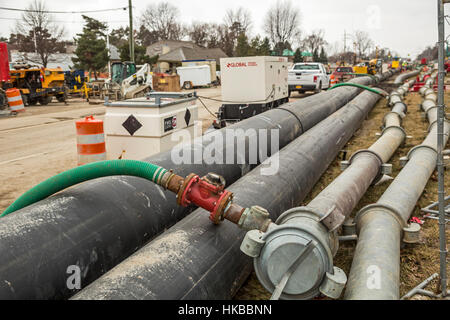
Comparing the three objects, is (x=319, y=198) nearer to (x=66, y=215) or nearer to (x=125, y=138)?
(x=66, y=215)

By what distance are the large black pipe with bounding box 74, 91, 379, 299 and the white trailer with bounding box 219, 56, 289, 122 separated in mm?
5925

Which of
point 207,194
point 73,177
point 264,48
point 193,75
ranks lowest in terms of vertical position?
point 207,194

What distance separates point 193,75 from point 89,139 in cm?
2925

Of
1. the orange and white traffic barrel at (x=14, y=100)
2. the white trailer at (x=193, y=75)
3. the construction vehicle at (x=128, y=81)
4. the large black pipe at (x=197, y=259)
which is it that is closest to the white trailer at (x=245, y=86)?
the large black pipe at (x=197, y=259)

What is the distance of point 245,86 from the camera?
1038cm

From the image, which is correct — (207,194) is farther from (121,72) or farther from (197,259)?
(121,72)

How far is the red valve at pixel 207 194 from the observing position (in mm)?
2855

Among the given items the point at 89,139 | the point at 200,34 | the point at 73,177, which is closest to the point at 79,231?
the point at 73,177

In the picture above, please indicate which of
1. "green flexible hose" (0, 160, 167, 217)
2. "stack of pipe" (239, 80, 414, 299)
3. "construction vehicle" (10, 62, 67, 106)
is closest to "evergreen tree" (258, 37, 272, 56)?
"construction vehicle" (10, 62, 67, 106)

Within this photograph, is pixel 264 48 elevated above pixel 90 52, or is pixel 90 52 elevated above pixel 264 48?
pixel 264 48

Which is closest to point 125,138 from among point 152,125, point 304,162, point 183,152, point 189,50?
point 152,125

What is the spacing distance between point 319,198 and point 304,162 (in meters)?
1.67

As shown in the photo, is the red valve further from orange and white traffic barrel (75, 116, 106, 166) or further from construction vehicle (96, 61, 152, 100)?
construction vehicle (96, 61, 152, 100)

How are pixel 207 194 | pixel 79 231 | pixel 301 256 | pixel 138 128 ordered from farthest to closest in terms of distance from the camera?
pixel 138 128 → pixel 207 194 → pixel 79 231 → pixel 301 256
